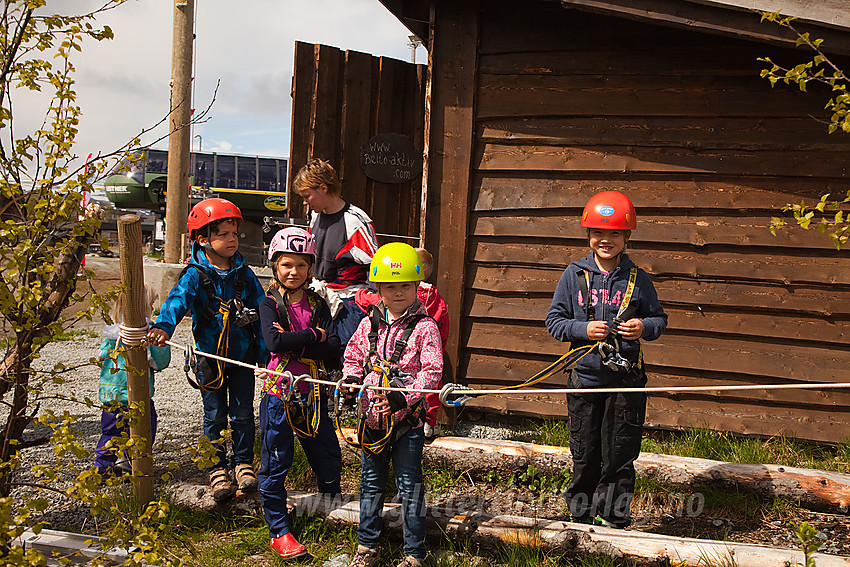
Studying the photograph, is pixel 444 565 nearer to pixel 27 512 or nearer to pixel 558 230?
pixel 27 512

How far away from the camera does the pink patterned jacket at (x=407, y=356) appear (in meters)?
3.23

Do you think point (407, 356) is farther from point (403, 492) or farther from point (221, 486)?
point (221, 486)

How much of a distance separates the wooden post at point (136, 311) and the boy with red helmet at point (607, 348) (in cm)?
217

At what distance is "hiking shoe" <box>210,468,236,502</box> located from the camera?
3838 mm

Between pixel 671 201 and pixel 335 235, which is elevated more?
pixel 671 201

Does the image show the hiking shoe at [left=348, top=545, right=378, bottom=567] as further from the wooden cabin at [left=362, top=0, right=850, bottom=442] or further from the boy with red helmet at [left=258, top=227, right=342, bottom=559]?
the wooden cabin at [left=362, top=0, right=850, bottom=442]

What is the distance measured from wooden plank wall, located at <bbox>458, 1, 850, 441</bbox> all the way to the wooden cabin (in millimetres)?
11

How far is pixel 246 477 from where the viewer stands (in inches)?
154

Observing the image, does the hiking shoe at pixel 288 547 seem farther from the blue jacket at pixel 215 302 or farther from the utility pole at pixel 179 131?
the utility pole at pixel 179 131

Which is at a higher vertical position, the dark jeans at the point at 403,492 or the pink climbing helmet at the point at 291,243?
the pink climbing helmet at the point at 291,243

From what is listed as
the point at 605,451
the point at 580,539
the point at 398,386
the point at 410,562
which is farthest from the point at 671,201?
the point at 410,562

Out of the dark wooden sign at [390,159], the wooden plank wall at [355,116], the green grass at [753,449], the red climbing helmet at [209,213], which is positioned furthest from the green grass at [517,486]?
the dark wooden sign at [390,159]

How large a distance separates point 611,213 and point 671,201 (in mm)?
1891

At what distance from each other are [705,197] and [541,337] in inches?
63.6
